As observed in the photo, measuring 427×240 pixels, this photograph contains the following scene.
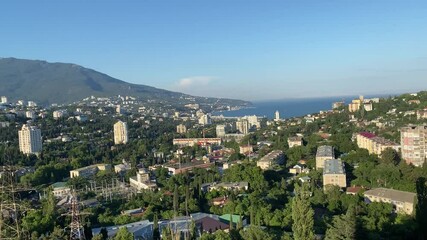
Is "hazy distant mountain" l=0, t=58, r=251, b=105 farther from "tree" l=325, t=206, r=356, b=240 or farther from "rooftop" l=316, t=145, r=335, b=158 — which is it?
"tree" l=325, t=206, r=356, b=240

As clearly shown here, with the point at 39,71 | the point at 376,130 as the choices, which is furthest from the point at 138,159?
the point at 39,71

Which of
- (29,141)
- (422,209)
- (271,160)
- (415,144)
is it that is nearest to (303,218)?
(422,209)

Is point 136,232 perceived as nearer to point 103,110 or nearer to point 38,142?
point 38,142

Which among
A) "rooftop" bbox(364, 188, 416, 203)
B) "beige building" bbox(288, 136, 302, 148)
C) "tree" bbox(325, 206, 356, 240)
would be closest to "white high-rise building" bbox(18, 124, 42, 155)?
"beige building" bbox(288, 136, 302, 148)

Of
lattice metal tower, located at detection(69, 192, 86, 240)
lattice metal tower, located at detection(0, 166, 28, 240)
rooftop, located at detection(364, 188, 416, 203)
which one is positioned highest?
lattice metal tower, located at detection(0, 166, 28, 240)

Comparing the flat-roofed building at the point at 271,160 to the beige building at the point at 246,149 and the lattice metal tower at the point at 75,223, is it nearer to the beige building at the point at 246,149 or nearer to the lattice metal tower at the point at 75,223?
the beige building at the point at 246,149
